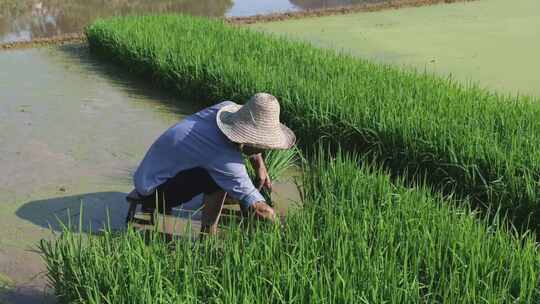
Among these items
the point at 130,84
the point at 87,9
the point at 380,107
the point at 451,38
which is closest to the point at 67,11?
the point at 87,9

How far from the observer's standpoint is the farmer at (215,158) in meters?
2.55

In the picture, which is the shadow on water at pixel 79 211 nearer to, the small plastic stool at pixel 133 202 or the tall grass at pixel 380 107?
the small plastic stool at pixel 133 202

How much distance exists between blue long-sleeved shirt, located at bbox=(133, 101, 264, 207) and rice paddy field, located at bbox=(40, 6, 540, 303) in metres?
0.20

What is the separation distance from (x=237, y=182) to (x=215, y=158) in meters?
0.13

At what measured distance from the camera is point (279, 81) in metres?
4.46

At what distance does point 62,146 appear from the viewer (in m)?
4.30

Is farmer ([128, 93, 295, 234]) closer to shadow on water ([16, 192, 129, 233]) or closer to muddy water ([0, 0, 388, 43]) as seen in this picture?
shadow on water ([16, 192, 129, 233])

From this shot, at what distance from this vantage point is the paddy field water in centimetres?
580

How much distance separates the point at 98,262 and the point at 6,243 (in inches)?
40.7

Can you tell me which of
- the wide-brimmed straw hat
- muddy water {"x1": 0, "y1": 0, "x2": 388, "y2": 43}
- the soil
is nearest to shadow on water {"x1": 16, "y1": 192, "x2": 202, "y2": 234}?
the wide-brimmed straw hat

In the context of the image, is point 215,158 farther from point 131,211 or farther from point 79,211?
point 79,211

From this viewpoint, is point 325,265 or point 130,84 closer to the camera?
point 325,265

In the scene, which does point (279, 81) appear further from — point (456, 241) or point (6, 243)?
point (456, 241)

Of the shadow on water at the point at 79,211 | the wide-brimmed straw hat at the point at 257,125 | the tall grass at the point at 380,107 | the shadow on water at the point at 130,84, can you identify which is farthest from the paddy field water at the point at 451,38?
the shadow on water at the point at 79,211
